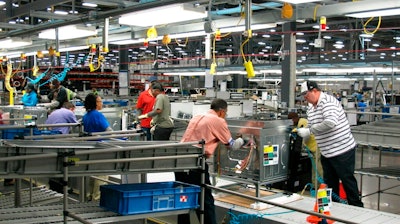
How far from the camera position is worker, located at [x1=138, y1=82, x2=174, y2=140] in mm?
7773

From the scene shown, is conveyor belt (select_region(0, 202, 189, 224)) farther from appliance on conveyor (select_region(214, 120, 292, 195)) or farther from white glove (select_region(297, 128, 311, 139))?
white glove (select_region(297, 128, 311, 139))

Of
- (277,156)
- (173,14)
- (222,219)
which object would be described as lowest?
(222,219)

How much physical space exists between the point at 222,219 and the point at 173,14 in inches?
97.1

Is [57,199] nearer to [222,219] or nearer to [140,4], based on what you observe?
[222,219]

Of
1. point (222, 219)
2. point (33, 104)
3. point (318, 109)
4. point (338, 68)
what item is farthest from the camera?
point (338, 68)

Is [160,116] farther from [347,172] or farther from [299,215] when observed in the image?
[299,215]

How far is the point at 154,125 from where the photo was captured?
806cm

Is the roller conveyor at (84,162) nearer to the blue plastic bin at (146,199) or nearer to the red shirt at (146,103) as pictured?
the blue plastic bin at (146,199)

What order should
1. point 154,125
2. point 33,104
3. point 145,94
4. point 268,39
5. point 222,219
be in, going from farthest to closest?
point 268,39 < point 33,104 < point 145,94 < point 154,125 < point 222,219

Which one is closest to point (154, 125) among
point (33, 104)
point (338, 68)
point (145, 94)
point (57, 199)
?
point (145, 94)

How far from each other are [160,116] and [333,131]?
350 cm

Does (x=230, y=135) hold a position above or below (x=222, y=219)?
above

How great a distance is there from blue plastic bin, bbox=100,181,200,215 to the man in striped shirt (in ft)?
5.58

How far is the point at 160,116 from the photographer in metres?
7.95
